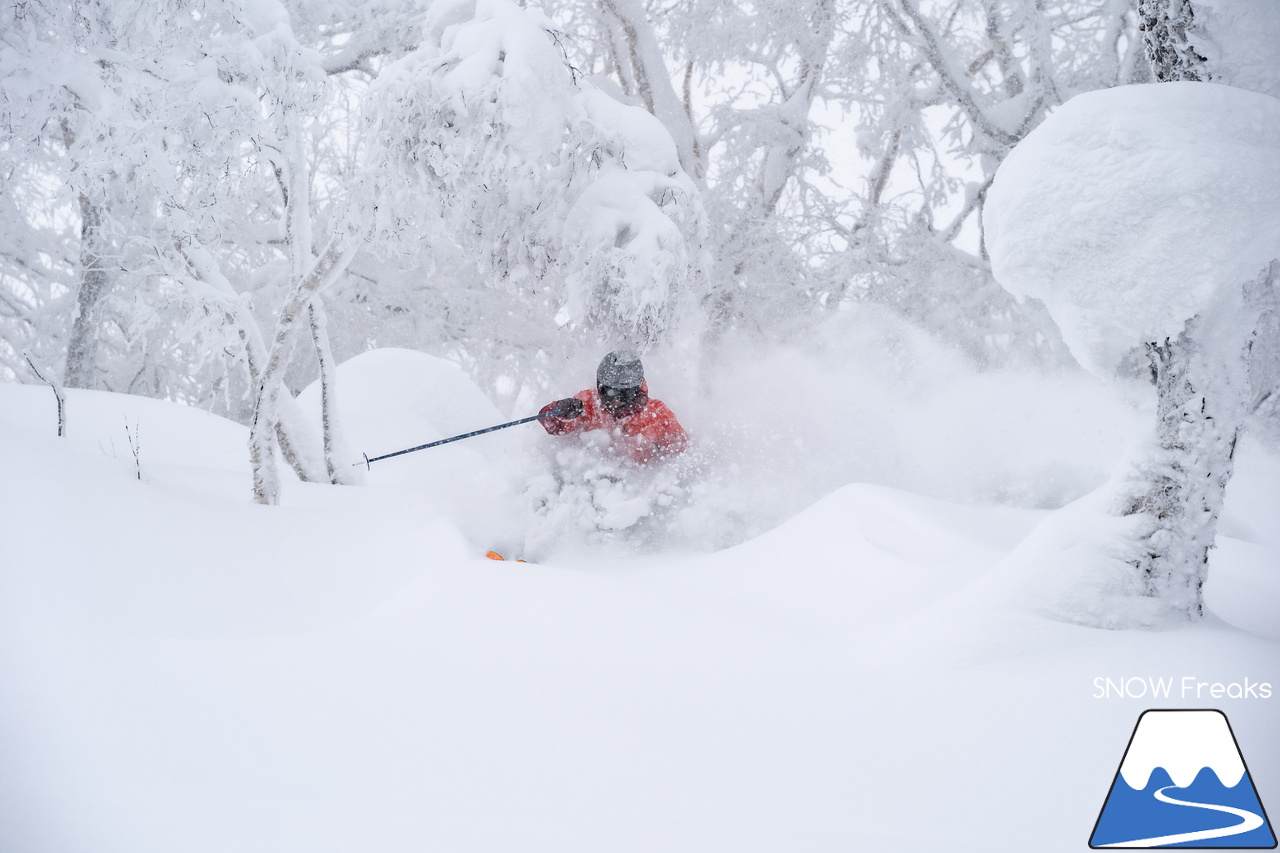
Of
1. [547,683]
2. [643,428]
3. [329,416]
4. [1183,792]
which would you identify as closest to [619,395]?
[643,428]

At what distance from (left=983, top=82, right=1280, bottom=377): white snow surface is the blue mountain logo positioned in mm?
1151

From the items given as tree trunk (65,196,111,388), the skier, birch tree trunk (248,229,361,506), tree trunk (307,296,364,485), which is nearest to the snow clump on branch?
birch tree trunk (248,229,361,506)

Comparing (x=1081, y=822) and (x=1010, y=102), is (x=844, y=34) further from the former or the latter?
(x=1081, y=822)

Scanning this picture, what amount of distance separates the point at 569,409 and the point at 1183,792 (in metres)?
4.77

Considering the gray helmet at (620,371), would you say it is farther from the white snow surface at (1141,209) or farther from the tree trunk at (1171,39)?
the tree trunk at (1171,39)

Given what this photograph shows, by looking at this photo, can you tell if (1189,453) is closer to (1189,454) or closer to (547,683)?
(1189,454)

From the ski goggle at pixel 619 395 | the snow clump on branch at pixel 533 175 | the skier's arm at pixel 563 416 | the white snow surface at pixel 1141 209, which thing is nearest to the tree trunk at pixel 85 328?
the snow clump on branch at pixel 533 175

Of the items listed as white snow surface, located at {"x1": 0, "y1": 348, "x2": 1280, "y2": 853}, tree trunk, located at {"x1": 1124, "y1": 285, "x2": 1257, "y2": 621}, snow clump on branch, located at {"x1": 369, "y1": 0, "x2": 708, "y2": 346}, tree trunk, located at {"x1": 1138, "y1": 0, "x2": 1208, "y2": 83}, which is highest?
snow clump on branch, located at {"x1": 369, "y1": 0, "x2": 708, "y2": 346}

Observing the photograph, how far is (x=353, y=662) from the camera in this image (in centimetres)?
218

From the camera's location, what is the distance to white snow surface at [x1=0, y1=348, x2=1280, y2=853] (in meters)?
1.57

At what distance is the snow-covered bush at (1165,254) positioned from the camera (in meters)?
2.04

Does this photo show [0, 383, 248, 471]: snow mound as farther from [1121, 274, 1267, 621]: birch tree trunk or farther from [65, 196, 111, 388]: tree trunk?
[1121, 274, 1267, 621]: birch tree trunk

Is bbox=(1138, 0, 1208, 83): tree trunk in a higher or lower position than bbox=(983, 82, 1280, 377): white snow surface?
higher

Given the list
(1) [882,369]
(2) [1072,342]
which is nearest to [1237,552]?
(2) [1072,342]
